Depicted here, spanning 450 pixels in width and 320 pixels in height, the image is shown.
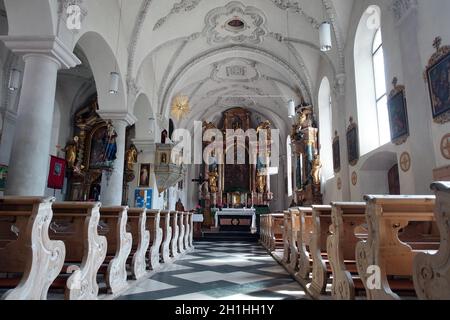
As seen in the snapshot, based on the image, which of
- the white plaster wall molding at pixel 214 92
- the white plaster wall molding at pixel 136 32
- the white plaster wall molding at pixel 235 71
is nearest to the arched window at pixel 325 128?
the white plaster wall molding at pixel 235 71

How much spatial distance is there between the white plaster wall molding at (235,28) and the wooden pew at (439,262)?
29.5ft

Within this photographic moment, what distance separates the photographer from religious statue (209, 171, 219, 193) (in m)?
16.4

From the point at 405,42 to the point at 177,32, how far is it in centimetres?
676

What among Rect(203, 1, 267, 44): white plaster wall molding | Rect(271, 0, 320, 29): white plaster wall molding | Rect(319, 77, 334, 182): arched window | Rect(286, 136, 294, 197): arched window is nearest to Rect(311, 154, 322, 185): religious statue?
Rect(319, 77, 334, 182): arched window

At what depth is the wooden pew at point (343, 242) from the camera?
A: 7.70 feet

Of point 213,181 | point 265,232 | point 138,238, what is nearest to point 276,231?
point 265,232

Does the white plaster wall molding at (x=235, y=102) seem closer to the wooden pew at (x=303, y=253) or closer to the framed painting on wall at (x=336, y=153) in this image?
the framed painting on wall at (x=336, y=153)

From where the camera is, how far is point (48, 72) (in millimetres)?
4750

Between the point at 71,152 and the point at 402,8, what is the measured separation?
10944 millimetres

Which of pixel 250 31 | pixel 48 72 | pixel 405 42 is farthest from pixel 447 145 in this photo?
pixel 250 31

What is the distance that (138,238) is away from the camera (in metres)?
3.80

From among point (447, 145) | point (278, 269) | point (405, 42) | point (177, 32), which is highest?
point (177, 32)

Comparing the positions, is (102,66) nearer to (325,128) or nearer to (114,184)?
(114,184)
